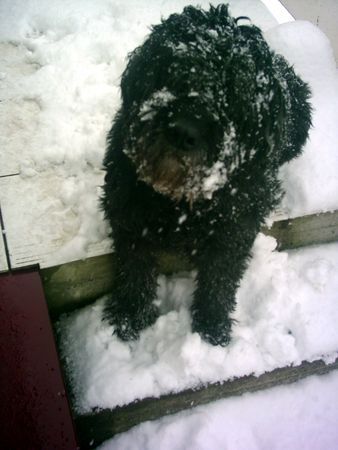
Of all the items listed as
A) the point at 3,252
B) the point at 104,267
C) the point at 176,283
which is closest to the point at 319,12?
the point at 176,283

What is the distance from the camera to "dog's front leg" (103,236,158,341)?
2.41 m

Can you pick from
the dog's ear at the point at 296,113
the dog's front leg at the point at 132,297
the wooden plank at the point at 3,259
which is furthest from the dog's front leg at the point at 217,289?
the wooden plank at the point at 3,259

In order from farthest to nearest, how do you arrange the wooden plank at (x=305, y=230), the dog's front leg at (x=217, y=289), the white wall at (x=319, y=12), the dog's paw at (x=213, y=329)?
the white wall at (x=319, y=12), the wooden plank at (x=305, y=230), the dog's paw at (x=213, y=329), the dog's front leg at (x=217, y=289)

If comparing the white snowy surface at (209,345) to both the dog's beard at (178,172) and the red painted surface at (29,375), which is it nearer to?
the red painted surface at (29,375)

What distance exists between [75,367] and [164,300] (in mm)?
712

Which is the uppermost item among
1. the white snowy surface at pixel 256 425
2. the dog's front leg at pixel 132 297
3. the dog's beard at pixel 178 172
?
the dog's beard at pixel 178 172

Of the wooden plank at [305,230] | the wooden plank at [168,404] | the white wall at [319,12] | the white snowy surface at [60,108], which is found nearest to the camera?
the wooden plank at [168,404]

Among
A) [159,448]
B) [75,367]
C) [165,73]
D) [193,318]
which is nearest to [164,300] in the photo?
[193,318]

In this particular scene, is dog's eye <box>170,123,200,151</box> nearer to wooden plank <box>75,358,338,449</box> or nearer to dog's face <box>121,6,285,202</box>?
dog's face <box>121,6,285,202</box>

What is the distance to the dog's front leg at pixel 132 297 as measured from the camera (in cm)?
241

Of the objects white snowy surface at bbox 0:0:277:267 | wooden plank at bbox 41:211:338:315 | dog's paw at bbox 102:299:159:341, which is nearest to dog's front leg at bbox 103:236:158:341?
dog's paw at bbox 102:299:159:341

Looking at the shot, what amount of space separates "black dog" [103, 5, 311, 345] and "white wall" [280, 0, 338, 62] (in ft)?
11.5

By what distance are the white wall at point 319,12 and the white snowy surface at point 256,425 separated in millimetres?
Result: 3960

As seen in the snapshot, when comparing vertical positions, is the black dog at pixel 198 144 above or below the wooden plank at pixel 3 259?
above
